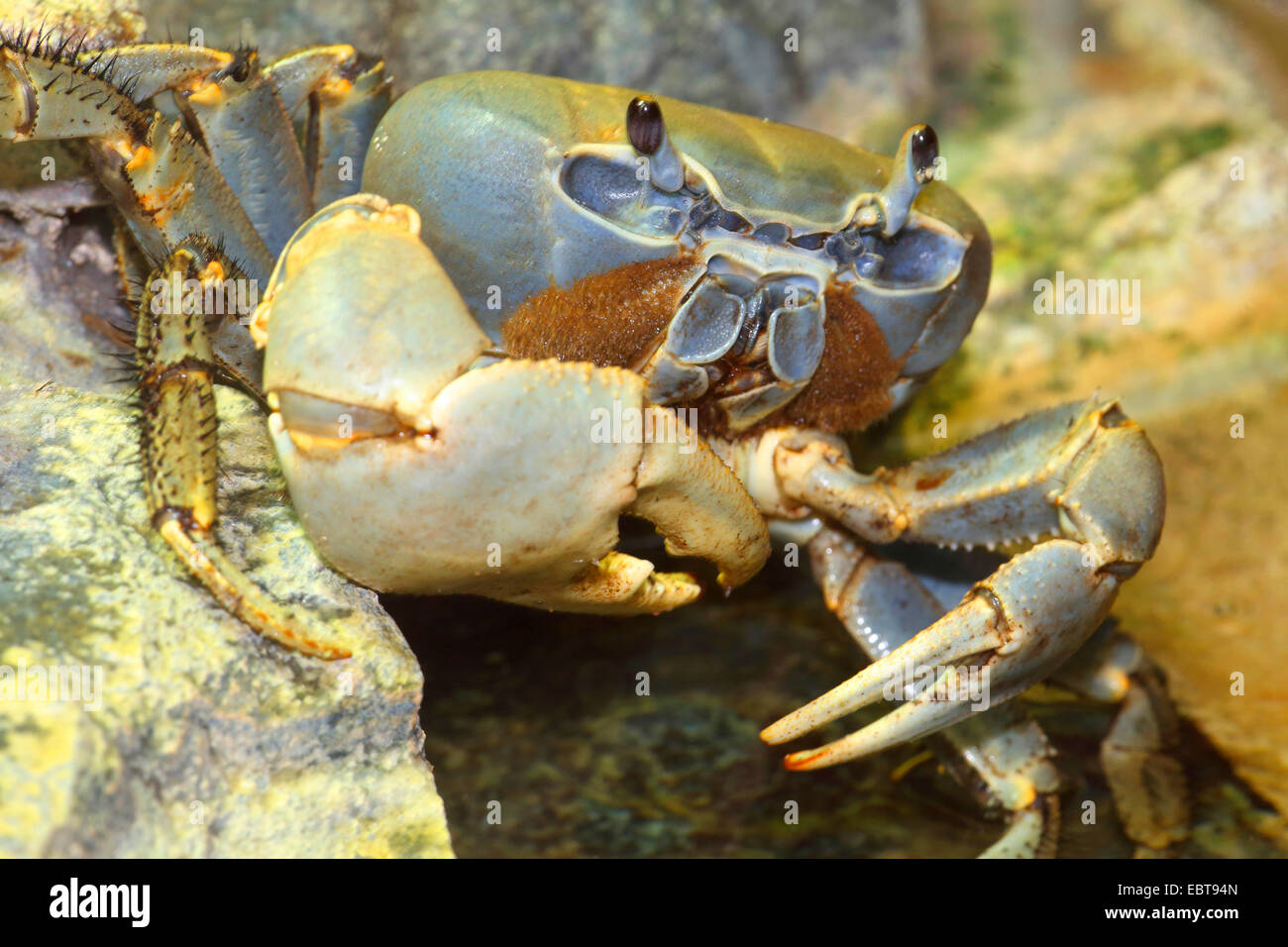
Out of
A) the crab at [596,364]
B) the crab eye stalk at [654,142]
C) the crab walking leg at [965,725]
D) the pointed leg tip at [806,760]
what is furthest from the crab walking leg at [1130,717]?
the crab eye stalk at [654,142]

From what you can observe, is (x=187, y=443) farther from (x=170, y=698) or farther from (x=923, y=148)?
(x=923, y=148)

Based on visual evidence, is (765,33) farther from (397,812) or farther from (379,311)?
(397,812)

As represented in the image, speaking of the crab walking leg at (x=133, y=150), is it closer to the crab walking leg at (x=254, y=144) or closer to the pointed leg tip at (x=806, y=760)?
the crab walking leg at (x=254, y=144)

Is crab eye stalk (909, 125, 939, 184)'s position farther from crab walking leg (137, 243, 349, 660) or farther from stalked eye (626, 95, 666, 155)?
crab walking leg (137, 243, 349, 660)

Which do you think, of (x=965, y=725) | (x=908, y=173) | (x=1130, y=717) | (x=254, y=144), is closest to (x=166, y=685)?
(x=254, y=144)

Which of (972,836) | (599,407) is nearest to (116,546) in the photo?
(599,407)
